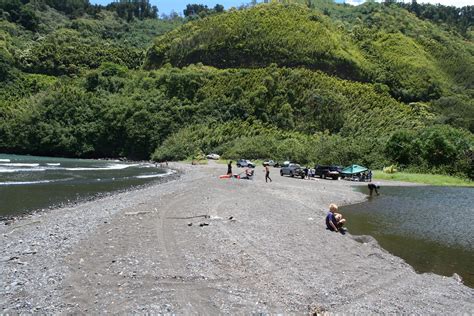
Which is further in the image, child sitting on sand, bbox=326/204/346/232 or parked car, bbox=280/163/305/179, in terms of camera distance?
parked car, bbox=280/163/305/179

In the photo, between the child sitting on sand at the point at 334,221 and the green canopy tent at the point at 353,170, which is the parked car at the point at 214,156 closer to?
the green canopy tent at the point at 353,170

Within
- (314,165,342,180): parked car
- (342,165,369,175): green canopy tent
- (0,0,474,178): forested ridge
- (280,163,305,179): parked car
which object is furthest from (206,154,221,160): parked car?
(342,165,369,175): green canopy tent

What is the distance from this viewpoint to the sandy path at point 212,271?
38.4 ft

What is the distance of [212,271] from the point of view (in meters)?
14.2

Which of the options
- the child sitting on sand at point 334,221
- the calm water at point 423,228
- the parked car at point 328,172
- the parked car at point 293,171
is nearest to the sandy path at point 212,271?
the child sitting on sand at point 334,221

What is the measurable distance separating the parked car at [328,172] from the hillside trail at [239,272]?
34.6 m

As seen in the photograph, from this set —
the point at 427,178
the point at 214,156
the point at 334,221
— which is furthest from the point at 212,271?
the point at 214,156

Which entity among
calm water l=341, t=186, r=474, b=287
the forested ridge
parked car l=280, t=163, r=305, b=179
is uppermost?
the forested ridge

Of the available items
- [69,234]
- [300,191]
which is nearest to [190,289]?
[69,234]

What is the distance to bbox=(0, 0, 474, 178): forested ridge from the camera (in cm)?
11150

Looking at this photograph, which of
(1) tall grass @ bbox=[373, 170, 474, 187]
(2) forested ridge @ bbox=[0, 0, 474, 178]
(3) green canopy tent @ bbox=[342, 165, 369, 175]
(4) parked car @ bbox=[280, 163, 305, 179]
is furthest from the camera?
(2) forested ridge @ bbox=[0, 0, 474, 178]

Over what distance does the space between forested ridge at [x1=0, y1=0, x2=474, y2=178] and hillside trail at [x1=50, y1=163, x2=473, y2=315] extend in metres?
57.0

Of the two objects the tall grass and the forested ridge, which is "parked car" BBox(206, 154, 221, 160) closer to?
the forested ridge

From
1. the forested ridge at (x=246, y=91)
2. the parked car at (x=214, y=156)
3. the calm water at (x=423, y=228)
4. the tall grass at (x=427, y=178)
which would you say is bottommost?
the calm water at (x=423, y=228)
